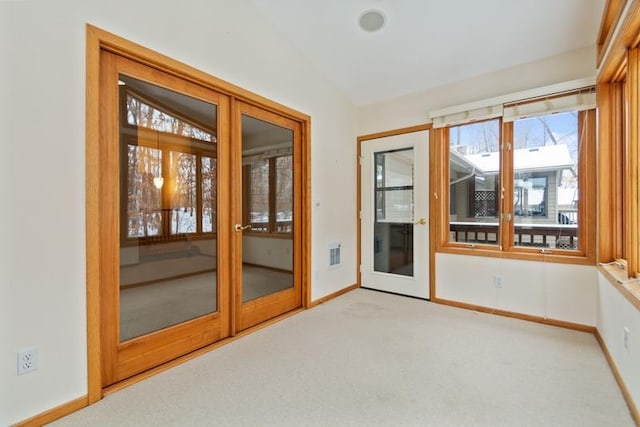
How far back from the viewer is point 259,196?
299cm

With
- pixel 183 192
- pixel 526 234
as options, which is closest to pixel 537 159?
pixel 526 234

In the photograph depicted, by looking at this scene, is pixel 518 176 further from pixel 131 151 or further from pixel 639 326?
pixel 131 151

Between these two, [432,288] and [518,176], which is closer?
[518,176]

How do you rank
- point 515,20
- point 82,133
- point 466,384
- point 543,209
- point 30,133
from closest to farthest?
point 30,133 < point 82,133 < point 466,384 < point 515,20 < point 543,209

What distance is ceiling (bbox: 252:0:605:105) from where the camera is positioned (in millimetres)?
2629

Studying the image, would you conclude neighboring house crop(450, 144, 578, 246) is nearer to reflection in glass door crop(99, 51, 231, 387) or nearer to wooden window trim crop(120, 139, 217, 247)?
reflection in glass door crop(99, 51, 231, 387)

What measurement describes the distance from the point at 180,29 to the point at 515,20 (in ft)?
9.22

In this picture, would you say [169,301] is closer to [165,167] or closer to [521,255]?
[165,167]

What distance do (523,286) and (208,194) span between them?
125 inches

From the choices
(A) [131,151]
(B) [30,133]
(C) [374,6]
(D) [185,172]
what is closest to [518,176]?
(C) [374,6]

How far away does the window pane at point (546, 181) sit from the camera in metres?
2.95

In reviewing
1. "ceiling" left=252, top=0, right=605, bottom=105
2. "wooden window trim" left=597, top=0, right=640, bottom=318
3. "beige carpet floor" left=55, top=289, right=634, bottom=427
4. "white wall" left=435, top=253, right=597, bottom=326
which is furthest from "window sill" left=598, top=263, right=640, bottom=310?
"ceiling" left=252, top=0, right=605, bottom=105

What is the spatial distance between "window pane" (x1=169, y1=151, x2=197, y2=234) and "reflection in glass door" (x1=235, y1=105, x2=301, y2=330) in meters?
0.45

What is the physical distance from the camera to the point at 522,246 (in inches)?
126
